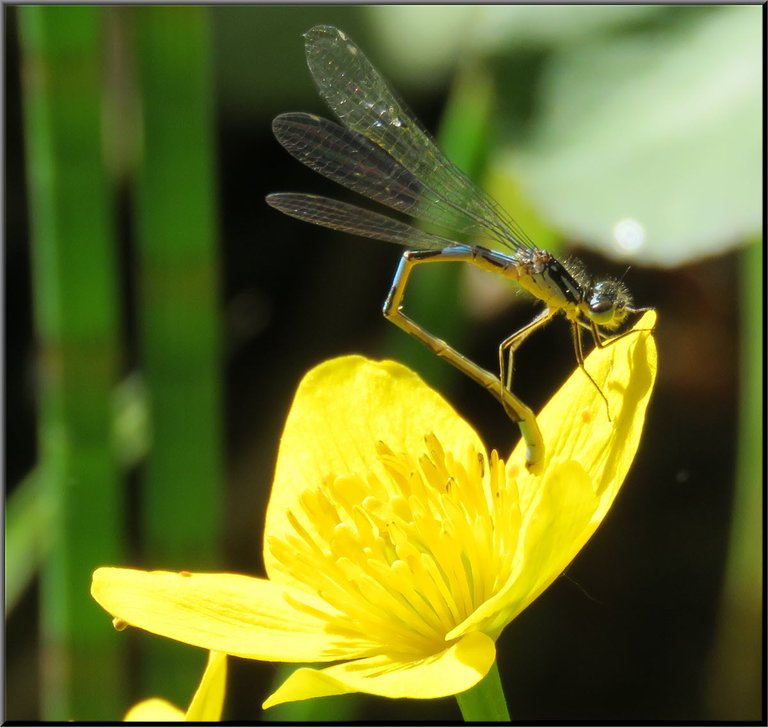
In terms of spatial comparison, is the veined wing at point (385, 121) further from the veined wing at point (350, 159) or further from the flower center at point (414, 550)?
the flower center at point (414, 550)

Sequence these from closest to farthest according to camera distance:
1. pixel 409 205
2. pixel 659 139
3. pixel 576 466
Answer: pixel 576 466 → pixel 409 205 → pixel 659 139

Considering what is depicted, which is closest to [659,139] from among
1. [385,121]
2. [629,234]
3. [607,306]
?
[629,234]

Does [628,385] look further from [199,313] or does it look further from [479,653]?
[199,313]

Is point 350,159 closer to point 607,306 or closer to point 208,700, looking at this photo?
point 607,306

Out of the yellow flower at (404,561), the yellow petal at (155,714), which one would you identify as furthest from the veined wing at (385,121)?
the yellow petal at (155,714)

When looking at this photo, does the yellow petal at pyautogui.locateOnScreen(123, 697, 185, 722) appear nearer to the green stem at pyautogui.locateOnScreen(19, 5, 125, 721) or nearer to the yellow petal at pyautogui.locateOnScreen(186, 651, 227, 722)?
the yellow petal at pyautogui.locateOnScreen(186, 651, 227, 722)

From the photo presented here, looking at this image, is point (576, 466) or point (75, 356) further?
point (75, 356)
